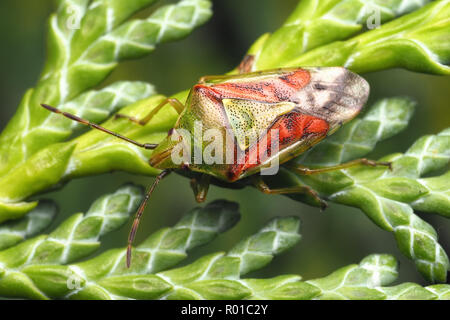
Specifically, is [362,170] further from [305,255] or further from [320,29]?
[305,255]

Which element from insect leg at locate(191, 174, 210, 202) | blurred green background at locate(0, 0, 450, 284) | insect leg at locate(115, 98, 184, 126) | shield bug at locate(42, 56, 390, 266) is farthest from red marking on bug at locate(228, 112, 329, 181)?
blurred green background at locate(0, 0, 450, 284)

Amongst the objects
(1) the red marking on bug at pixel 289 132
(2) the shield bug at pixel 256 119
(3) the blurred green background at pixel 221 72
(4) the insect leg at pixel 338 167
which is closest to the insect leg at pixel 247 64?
(2) the shield bug at pixel 256 119

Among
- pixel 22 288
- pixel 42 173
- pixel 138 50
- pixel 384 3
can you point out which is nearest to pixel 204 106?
pixel 138 50

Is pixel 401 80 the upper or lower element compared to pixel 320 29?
lower

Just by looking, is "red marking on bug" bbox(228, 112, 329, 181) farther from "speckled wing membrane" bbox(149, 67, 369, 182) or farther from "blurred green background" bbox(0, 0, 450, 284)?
"blurred green background" bbox(0, 0, 450, 284)

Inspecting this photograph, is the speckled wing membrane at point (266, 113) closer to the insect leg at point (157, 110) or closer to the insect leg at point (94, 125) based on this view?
the insect leg at point (157, 110)

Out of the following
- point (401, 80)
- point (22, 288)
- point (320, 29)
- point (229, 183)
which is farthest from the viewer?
point (401, 80)
